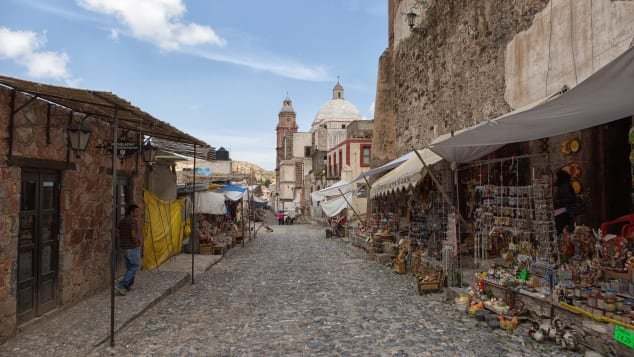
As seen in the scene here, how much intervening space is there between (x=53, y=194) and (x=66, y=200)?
231 millimetres

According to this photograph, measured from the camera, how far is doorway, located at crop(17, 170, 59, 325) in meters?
5.52

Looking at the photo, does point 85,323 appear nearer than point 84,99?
No

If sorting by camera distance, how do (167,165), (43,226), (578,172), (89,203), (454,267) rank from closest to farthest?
(43,226) → (578,172) → (89,203) → (454,267) → (167,165)

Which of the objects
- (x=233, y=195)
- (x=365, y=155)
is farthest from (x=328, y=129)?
(x=233, y=195)

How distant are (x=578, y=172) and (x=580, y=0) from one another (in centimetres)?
248

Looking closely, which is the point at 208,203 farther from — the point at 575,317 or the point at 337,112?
the point at 337,112

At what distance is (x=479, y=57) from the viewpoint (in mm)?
9531

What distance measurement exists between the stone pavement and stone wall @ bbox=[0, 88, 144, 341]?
22cm

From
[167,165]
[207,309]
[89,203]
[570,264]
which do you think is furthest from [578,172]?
[167,165]

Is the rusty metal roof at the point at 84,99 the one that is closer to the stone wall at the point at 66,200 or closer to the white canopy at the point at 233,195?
the stone wall at the point at 66,200

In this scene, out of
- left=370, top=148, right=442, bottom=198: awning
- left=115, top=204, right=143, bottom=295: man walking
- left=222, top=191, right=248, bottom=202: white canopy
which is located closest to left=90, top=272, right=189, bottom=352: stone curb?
left=115, top=204, right=143, bottom=295: man walking

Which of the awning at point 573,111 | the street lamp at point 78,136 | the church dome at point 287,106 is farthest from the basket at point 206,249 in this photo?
the church dome at point 287,106

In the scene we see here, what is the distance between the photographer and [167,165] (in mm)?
11719

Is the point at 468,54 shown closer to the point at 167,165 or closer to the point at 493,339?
the point at 493,339
